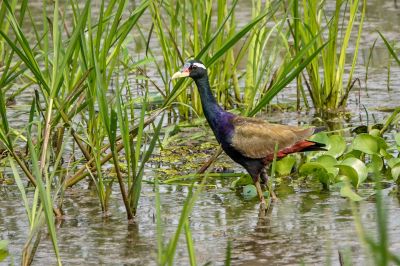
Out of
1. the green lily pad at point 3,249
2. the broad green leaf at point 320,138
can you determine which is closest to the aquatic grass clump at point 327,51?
the broad green leaf at point 320,138

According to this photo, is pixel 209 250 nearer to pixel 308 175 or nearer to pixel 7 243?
pixel 7 243

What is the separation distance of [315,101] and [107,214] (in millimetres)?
2833

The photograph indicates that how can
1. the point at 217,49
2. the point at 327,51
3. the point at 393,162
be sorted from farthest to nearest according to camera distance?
the point at 327,51
the point at 217,49
the point at 393,162

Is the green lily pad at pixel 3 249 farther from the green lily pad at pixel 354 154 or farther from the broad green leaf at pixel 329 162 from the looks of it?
the green lily pad at pixel 354 154

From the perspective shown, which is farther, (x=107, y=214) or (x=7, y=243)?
(x=107, y=214)

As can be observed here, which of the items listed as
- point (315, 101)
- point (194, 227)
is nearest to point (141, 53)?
point (315, 101)

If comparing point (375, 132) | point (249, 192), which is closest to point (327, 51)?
point (375, 132)

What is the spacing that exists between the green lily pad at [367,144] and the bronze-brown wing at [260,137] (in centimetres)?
41

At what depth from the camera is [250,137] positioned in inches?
261

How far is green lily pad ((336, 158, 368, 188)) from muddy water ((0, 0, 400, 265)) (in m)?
0.15

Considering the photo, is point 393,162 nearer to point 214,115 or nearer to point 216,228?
point 214,115

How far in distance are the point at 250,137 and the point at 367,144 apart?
Answer: 2.69 ft

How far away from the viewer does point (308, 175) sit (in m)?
6.83

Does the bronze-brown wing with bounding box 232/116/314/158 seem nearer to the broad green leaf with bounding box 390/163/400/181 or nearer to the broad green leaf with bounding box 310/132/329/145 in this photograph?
the broad green leaf with bounding box 310/132/329/145
